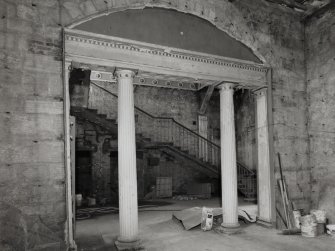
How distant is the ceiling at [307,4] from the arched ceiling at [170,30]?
167 cm

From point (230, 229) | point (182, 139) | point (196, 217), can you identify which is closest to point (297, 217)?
point (230, 229)

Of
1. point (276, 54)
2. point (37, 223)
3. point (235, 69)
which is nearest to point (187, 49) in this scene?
point (235, 69)

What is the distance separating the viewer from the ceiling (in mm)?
6973

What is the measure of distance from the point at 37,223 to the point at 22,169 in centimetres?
95

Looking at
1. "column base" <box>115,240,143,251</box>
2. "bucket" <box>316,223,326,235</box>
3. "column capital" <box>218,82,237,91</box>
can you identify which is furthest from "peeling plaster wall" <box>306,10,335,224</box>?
"column base" <box>115,240,143,251</box>

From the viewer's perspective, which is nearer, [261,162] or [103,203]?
[261,162]

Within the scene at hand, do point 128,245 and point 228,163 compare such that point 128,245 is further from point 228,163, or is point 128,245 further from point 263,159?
point 263,159

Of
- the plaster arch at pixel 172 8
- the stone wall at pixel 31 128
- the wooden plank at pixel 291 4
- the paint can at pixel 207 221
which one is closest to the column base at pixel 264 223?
the paint can at pixel 207 221

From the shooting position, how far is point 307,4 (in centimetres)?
725

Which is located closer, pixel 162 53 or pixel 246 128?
pixel 162 53

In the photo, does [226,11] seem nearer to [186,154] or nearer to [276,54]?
[276,54]

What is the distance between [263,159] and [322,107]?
2120mm

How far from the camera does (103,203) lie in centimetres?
1199

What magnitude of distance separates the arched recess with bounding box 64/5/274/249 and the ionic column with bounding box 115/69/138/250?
0.48 m
